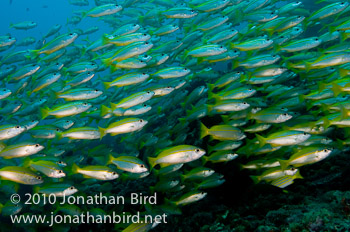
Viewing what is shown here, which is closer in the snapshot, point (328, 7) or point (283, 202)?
point (283, 202)

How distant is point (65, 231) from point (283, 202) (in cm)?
459

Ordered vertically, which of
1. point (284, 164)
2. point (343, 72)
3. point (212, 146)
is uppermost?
point (343, 72)

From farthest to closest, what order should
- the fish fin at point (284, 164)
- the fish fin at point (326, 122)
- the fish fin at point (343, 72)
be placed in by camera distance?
1. the fish fin at point (343, 72)
2. the fish fin at point (326, 122)
3. the fish fin at point (284, 164)

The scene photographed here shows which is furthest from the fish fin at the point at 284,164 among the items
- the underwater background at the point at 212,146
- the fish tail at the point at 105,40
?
the fish tail at the point at 105,40

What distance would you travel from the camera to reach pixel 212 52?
5.76 metres

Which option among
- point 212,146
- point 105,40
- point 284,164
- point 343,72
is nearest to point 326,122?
point 284,164

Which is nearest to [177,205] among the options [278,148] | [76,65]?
[278,148]

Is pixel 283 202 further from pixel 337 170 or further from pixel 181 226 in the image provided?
pixel 181 226

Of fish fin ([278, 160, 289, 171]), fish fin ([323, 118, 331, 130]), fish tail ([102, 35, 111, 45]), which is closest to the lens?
fish fin ([278, 160, 289, 171])

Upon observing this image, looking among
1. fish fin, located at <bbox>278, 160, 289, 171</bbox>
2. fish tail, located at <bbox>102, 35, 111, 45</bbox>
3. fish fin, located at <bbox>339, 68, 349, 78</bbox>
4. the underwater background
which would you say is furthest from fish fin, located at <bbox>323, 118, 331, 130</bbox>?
fish tail, located at <bbox>102, 35, 111, 45</bbox>

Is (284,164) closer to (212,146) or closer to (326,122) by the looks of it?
(326,122)

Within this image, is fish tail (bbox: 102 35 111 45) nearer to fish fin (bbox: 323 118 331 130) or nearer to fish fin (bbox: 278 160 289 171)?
fish fin (bbox: 278 160 289 171)

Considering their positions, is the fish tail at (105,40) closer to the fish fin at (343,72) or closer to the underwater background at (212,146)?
the underwater background at (212,146)

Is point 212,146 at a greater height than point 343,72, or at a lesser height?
lesser
